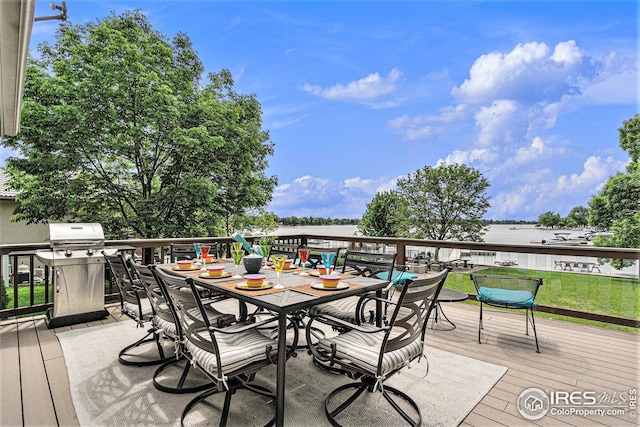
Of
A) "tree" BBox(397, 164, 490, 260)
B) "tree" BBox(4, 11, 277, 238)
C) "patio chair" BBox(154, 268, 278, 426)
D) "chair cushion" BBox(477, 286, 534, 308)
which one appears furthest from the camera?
"tree" BBox(397, 164, 490, 260)

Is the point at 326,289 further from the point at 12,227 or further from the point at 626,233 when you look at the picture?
the point at 626,233

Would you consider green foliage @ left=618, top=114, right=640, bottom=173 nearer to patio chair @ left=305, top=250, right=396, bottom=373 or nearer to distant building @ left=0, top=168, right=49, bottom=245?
patio chair @ left=305, top=250, right=396, bottom=373

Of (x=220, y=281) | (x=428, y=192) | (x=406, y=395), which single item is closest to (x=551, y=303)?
(x=406, y=395)

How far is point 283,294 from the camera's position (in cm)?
219

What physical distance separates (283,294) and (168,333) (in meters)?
0.97

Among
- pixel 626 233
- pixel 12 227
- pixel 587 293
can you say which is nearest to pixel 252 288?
pixel 587 293

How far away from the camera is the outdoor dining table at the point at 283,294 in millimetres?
1831

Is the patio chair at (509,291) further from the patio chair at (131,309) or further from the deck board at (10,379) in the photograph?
the deck board at (10,379)

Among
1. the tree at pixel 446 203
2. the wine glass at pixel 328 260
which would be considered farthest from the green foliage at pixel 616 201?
the wine glass at pixel 328 260

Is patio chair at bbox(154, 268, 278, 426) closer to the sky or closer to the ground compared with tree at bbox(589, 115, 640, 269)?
closer to the ground

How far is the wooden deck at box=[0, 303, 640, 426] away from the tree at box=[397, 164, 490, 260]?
631 inches

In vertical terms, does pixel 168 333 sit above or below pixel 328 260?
below

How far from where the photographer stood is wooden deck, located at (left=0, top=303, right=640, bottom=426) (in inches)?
81.8

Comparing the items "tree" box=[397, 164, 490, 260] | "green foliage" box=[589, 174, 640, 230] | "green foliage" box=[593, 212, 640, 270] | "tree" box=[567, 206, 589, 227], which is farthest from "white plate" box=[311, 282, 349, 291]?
"tree" box=[397, 164, 490, 260]
